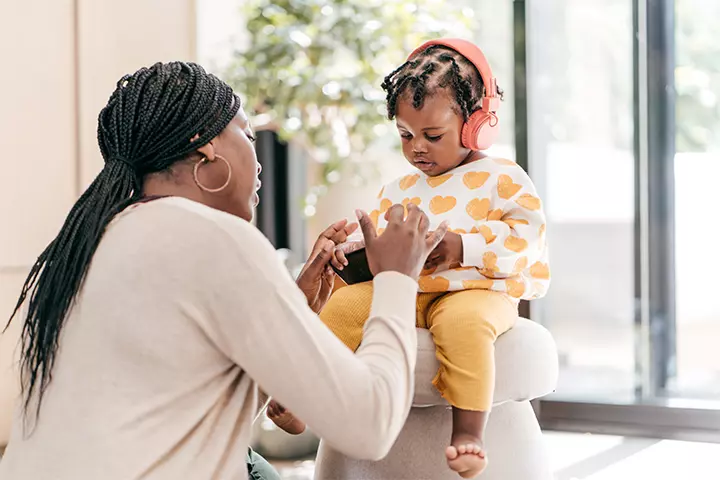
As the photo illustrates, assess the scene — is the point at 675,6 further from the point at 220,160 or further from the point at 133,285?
the point at 133,285

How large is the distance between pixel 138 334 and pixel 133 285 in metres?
0.07

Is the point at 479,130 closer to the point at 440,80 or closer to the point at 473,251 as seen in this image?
the point at 440,80

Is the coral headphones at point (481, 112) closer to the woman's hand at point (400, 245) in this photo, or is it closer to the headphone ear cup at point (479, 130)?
the headphone ear cup at point (479, 130)

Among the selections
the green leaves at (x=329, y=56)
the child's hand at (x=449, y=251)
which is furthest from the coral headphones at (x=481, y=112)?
the green leaves at (x=329, y=56)

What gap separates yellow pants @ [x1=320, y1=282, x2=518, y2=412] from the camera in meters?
1.42

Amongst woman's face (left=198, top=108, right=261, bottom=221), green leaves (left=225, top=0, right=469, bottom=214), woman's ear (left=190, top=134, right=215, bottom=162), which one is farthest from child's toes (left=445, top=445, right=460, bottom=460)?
green leaves (left=225, top=0, right=469, bottom=214)

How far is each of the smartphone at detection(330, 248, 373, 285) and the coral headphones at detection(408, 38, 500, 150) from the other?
1.09 ft

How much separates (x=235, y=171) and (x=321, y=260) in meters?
0.35

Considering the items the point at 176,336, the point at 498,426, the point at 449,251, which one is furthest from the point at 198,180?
the point at 498,426

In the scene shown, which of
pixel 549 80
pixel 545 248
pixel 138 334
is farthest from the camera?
pixel 549 80

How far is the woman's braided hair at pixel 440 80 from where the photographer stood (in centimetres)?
162

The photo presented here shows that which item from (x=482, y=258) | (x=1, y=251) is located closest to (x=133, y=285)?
(x=482, y=258)

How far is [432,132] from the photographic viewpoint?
1635mm

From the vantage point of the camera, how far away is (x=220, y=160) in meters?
1.28
